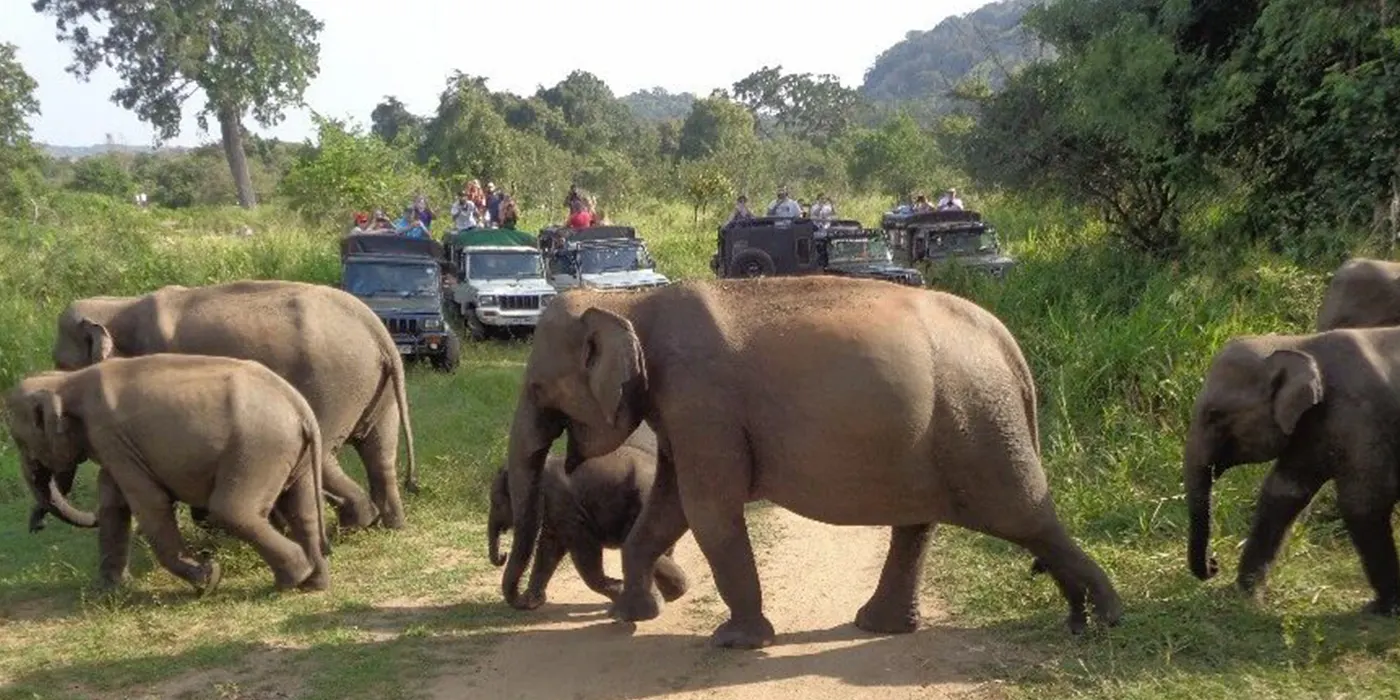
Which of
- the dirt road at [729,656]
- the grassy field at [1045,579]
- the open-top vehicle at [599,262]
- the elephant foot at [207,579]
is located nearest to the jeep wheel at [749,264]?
the open-top vehicle at [599,262]

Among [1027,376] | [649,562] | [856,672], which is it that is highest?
[1027,376]

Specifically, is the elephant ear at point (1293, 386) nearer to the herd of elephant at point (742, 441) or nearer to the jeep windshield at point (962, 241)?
the herd of elephant at point (742, 441)

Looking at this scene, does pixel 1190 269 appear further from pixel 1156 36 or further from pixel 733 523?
pixel 733 523

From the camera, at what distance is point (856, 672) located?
214 inches

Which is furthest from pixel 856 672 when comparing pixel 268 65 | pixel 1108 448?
pixel 268 65

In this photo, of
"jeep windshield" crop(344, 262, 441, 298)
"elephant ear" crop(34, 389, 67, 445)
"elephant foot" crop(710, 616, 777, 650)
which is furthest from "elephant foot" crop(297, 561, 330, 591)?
"jeep windshield" crop(344, 262, 441, 298)

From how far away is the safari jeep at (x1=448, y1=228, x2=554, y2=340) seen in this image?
53.6ft

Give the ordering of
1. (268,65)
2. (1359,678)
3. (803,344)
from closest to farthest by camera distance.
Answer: (1359,678) < (803,344) < (268,65)

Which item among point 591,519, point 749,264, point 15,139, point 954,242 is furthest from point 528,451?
point 15,139

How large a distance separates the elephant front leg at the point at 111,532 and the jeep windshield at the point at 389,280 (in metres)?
8.01

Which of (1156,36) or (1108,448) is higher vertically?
(1156,36)

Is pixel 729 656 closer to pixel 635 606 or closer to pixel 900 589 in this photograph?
pixel 635 606

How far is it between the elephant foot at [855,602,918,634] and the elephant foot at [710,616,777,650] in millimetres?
599

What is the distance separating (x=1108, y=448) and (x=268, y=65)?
38.1 m
